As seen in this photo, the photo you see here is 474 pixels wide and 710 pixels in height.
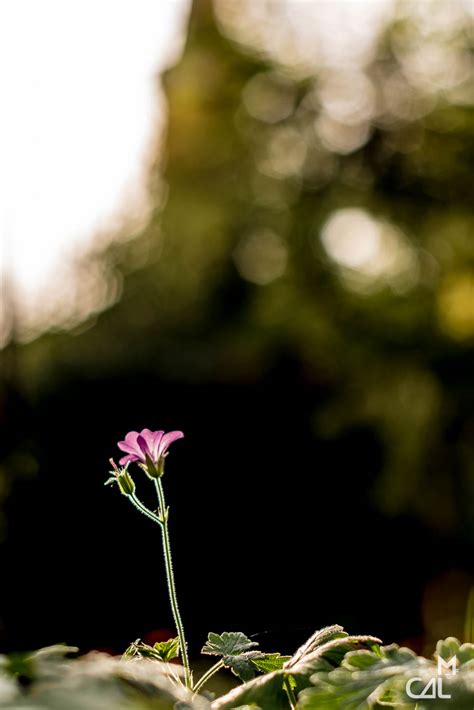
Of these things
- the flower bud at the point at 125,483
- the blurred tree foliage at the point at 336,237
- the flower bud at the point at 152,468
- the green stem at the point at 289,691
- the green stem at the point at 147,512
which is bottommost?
the green stem at the point at 289,691

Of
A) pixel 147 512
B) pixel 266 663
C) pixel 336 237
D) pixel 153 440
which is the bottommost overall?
pixel 266 663

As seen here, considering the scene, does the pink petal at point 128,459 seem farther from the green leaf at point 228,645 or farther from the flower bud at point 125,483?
the green leaf at point 228,645

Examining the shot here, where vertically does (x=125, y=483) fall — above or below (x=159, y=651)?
above

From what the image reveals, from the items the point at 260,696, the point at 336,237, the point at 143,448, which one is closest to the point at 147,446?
the point at 143,448

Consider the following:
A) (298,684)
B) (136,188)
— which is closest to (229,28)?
(136,188)

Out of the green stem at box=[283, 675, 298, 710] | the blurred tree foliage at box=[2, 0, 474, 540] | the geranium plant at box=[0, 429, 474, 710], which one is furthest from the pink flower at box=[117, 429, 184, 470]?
the blurred tree foliage at box=[2, 0, 474, 540]

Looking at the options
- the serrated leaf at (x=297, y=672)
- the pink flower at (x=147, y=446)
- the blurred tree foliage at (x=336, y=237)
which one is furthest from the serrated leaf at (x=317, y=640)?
the blurred tree foliage at (x=336, y=237)

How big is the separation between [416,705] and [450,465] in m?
13.7

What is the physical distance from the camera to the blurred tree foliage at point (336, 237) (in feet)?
42.5

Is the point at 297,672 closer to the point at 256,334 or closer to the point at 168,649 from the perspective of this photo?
the point at 168,649

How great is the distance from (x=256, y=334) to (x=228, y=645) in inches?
472

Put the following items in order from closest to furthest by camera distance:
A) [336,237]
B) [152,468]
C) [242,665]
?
[242,665] → [152,468] → [336,237]

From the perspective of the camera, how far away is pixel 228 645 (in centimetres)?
111

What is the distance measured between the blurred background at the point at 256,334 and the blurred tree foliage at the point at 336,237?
53 mm
